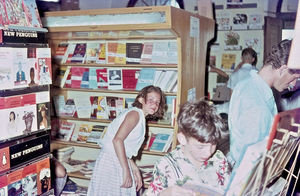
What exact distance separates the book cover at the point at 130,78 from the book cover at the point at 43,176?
212 centimetres

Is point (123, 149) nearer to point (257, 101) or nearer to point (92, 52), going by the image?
point (257, 101)

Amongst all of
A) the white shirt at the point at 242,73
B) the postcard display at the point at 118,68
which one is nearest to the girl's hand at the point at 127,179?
the postcard display at the point at 118,68

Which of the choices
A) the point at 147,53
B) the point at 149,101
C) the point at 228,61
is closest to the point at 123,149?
the point at 149,101

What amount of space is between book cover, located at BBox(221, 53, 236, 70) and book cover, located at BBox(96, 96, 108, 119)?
10.6ft

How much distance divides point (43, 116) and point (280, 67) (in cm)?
148

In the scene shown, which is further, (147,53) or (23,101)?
(147,53)

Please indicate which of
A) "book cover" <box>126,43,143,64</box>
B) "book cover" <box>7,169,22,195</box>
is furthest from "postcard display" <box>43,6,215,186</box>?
"book cover" <box>7,169,22,195</box>

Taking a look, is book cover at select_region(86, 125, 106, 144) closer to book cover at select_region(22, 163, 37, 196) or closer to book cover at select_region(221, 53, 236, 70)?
book cover at select_region(22, 163, 37, 196)

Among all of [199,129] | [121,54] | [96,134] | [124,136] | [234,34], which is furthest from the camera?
[234,34]

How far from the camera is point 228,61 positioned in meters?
7.08

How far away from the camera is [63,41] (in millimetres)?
4859

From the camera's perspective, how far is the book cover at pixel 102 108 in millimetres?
4641

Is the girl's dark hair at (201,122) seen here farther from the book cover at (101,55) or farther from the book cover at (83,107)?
the book cover at (83,107)

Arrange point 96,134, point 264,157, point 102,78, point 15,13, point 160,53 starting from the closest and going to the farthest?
point 264,157 → point 15,13 → point 160,53 → point 102,78 → point 96,134
